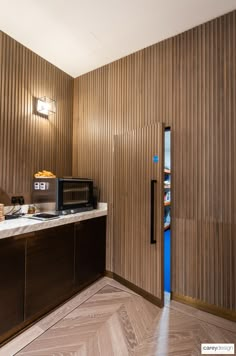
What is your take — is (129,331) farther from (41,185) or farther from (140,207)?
(41,185)

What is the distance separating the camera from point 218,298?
→ 2008 mm

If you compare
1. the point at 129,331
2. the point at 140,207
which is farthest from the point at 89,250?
the point at 129,331

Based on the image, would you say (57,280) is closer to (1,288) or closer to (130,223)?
(1,288)

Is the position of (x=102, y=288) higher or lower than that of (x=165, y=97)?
lower

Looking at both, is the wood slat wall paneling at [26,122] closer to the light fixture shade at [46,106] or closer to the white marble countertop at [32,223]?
the light fixture shade at [46,106]

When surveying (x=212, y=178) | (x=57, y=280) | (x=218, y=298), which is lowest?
(x=218, y=298)

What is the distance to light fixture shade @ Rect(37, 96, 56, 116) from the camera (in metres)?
2.67

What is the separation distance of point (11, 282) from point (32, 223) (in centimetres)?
50

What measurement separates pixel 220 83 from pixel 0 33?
8.29ft

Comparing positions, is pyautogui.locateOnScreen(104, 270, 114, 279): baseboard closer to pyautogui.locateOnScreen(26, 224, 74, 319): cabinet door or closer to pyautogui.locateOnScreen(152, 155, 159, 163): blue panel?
pyautogui.locateOnScreen(26, 224, 74, 319): cabinet door

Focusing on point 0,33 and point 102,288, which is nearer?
point 0,33

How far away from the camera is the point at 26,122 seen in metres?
2.53

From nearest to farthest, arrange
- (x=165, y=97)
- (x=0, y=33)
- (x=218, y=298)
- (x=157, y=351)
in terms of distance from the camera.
→ (x=157, y=351), (x=218, y=298), (x=0, y=33), (x=165, y=97)

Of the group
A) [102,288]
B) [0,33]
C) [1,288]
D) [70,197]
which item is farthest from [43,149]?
[102,288]
